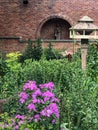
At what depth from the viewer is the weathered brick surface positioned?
64.1 feet

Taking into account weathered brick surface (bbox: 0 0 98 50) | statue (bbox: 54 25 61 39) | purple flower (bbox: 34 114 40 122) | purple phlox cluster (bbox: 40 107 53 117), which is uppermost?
weathered brick surface (bbox: 0 0 98 50)

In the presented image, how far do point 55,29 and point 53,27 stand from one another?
0.55ft

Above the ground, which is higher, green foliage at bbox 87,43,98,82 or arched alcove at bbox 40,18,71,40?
arched alcove at bbox 40,18,71,40

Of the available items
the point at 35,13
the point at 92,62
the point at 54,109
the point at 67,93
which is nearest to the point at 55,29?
the point at 35,13

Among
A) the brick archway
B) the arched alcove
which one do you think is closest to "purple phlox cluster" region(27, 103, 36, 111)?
the brick archway

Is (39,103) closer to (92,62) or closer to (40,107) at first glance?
(40,107)

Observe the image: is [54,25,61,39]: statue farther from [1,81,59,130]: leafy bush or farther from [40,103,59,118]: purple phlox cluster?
[40,103,59,118]: purple phlox cluster

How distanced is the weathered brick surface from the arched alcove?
0.31 metres

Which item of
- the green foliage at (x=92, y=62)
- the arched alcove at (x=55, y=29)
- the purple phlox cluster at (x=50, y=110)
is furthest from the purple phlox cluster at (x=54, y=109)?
the arched alcove at (x=55, y=29)

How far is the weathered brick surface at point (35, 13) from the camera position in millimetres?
19531

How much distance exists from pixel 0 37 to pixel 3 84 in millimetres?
12384

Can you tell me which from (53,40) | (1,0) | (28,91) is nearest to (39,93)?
(28,91)

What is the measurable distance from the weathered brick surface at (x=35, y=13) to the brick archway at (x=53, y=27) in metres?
0.10

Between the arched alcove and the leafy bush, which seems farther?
the arched alcove
